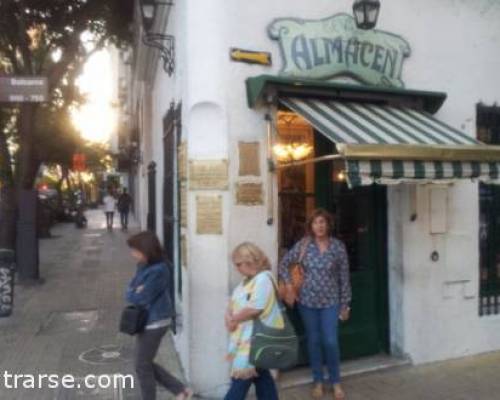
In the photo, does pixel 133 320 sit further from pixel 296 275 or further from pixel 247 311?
pixel 296 275

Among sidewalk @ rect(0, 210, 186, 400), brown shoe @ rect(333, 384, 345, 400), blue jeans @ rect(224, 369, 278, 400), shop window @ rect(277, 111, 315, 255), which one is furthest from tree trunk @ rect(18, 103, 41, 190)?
blue jeans @ rect(224, 369, 278, 400)

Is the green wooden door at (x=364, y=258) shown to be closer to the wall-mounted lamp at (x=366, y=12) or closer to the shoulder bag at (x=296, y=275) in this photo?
the shoulder bag at (x=296, y=275)

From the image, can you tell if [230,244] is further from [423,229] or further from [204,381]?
[423,229]

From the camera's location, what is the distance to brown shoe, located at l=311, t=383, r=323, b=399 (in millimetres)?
5609

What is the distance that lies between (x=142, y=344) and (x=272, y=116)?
8.47 ft

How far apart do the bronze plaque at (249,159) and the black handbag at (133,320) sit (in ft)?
5.90

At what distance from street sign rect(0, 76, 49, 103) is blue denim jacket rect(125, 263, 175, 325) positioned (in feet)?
16.3

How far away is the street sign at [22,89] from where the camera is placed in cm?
855

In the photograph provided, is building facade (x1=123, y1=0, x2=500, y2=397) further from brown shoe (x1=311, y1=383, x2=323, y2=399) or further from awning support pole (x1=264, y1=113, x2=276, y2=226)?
brown shoe (x1=311, y1=383, x2=323, y2=399)

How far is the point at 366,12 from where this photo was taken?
19.5ft

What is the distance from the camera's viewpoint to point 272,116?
19.2 ft

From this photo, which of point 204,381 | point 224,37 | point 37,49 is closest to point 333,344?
point 204,381

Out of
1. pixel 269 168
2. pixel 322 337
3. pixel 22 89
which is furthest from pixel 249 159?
pixel 22 89

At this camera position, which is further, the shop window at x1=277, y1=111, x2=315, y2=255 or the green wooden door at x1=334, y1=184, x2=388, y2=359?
the green wooden door at x1=334, y1=184, x2=388, y2=359
